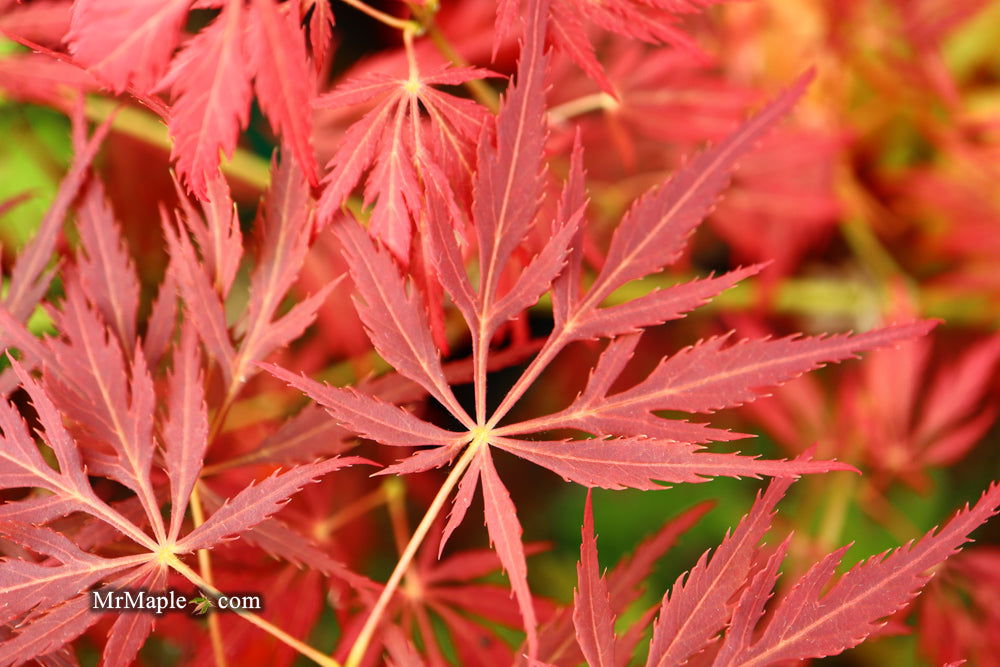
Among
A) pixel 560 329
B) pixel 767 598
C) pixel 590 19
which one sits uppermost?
pixel 590 19

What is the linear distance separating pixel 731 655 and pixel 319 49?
0.37m

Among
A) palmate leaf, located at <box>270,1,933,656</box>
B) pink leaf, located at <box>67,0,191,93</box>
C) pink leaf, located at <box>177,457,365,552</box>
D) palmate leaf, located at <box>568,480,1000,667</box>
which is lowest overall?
palmate leaf, located at <box>568,480,1000,667</box>

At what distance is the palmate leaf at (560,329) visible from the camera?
1.26ft

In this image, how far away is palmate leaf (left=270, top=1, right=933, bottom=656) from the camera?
0.38 m

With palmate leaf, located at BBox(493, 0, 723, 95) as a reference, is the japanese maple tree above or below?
below

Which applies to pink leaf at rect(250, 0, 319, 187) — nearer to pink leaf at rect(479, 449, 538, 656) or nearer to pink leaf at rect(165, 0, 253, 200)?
pink leaf at rect(165, 0, 253, 200)

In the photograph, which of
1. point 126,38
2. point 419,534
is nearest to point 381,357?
point 419,534

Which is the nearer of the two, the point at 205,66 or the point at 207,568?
the point at 205,66

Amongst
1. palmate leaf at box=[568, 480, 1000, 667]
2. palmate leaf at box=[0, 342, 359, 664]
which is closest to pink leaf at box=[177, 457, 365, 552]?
palmate leaf at box=[0, 342, 359, 664]

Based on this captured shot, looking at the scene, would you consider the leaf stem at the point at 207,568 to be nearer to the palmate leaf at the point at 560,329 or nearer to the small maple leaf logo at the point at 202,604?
the small maple leaf logo at the point at 202,604

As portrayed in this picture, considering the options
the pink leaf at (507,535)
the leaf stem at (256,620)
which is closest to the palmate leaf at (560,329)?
the pink leaf at (507,535)

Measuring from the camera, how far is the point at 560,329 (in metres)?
0.44

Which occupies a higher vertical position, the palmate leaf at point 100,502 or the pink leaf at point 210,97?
the pink leaf at point 210,97

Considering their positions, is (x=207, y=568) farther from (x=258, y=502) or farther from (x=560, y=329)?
(x=560, y=329)
